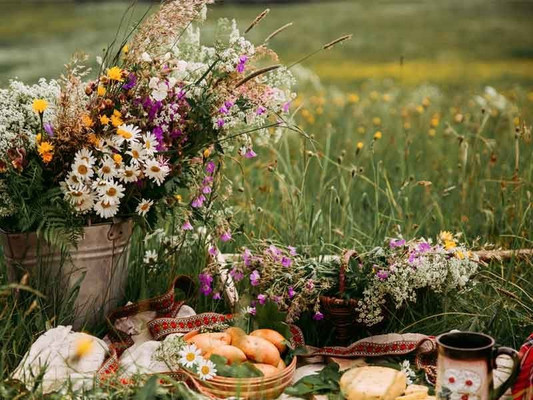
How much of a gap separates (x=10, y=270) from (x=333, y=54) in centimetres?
1262

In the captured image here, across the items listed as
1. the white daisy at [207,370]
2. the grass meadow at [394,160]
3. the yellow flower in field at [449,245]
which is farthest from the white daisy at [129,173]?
the yellow flower in field at [449,245]

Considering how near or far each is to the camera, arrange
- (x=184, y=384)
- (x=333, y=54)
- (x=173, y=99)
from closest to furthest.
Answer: (x=184, y=384)
(x=173, y=99)
(x=333, y=54)

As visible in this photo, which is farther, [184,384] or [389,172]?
[389,172]

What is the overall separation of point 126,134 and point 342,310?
109 centimetres

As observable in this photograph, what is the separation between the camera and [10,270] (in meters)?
3.27

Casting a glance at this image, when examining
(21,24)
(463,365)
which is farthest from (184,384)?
(21,24)

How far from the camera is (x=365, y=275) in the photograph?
10.5ft

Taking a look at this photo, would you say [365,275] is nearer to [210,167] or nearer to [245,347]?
[245,347]

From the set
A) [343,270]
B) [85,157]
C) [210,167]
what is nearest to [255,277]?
[343,270]

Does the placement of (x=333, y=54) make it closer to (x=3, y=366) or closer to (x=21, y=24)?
(x=21, y=24)

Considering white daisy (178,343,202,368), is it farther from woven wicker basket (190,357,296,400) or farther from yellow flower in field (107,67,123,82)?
yellow flower in field (107,67,123,82)

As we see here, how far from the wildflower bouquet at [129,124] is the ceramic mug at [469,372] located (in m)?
1.18

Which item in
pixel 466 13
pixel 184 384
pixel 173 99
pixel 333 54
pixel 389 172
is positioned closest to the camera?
pixel 184 384

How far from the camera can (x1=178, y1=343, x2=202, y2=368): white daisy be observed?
2.81 meters
